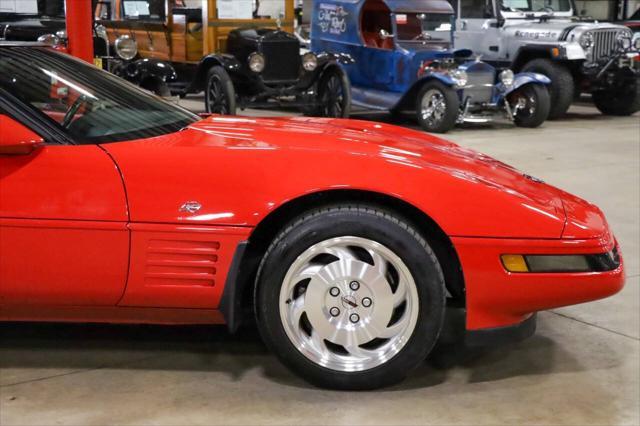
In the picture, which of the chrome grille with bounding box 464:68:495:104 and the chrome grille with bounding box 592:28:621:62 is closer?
the chrome grille with bounding box 464:68:495:104

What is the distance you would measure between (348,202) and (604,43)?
10.5 m

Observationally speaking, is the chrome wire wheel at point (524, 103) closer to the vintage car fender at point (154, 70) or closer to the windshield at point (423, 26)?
the windshield at point (423, 26)

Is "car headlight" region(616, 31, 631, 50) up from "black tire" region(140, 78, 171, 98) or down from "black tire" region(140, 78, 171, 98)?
up

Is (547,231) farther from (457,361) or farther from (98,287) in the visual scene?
(98,287)

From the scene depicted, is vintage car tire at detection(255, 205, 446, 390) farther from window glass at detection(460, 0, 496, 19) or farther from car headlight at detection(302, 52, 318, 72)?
window glass at detection(460, 0, 496, 19)

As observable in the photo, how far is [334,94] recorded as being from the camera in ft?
35.1

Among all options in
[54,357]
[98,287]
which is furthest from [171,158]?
[54,357]

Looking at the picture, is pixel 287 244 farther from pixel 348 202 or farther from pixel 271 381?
pixel 271 381

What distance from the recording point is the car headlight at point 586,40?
11.9 meters

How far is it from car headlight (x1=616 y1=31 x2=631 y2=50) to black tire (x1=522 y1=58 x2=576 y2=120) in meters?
0.97

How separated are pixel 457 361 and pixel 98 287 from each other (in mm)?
1348

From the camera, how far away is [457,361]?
3.14 meters

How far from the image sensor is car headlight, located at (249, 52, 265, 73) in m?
10.1

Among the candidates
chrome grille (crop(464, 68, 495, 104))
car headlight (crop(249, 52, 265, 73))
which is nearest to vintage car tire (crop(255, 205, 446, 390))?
car headlight (crop(249, 52, 265, 73))
